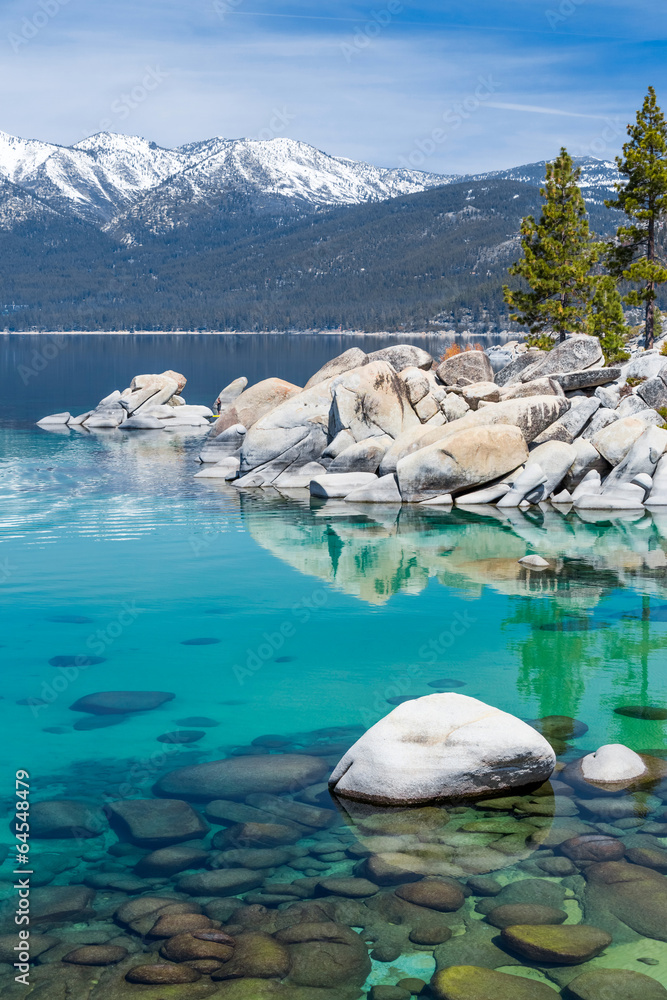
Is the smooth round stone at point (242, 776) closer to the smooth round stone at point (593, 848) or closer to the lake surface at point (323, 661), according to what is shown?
the lake surface at point (323, 661)

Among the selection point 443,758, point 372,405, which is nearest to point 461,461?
point 372,405

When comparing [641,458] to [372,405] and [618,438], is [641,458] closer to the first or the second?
[618,438]

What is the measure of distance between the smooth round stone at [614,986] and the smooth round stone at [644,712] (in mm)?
5764

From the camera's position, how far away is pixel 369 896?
28.1 feet

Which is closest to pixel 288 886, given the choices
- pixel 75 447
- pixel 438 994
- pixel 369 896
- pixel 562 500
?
pixel 369 896

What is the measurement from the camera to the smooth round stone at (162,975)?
741 centimetres

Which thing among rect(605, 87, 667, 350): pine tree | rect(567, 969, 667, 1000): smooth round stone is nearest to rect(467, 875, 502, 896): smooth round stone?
rect(567, 969, 667, 1000): smooth round stone

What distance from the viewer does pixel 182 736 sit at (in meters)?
12.7

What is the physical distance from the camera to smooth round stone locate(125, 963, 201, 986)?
7406 millimetres

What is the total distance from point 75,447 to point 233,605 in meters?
27.9

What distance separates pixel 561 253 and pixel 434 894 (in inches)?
1723

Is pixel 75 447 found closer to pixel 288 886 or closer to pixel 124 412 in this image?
pixel 124 412

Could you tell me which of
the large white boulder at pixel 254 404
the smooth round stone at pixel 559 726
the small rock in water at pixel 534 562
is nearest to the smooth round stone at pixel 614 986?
the smooth round stone at pixel 559 726

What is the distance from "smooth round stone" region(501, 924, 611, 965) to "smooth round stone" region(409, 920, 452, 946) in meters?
0.51
